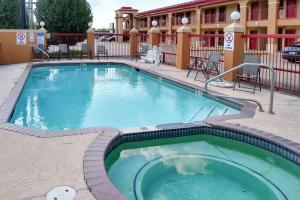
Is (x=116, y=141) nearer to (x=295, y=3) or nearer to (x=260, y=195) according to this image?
(x=260, y=195)

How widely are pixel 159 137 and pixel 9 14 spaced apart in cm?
2230

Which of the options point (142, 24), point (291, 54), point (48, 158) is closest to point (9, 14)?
point (291, 54)

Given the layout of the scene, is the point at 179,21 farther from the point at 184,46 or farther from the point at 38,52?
the point at 184,46

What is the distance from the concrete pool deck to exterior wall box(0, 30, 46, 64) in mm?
12375

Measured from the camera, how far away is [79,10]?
20609mm

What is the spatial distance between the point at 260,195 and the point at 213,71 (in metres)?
8.57

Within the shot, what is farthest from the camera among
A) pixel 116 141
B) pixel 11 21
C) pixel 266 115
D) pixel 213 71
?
pixel 11 21

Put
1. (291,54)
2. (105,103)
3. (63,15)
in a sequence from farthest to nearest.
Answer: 1. (63,15)
2. (291,54)
3. (105,103)

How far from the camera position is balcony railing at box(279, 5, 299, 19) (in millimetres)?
25500

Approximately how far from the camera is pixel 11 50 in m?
16.5

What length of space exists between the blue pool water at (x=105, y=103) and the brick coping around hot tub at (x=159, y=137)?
1.35 metres

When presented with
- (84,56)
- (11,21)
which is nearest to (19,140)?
(84,56)

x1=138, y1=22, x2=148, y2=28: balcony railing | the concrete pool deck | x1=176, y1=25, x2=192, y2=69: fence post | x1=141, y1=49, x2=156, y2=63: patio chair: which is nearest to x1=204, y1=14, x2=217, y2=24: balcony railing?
x1=138, y1=22, x2=148, y2=28: balcony railing

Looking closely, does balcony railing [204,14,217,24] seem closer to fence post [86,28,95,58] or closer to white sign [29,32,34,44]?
fence post [86,28,95,58]
